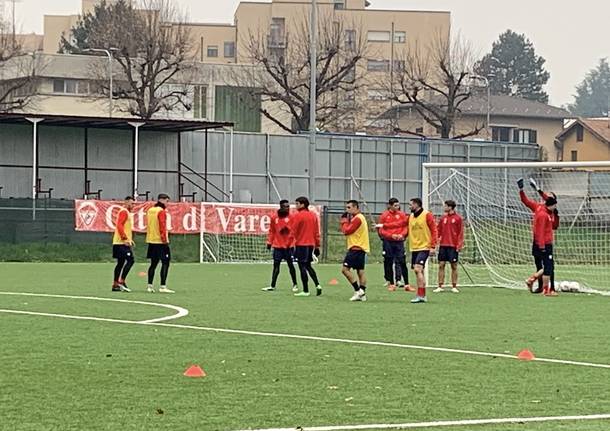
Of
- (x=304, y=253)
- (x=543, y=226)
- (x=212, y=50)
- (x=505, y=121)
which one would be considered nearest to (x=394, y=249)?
(x=304, y=253)

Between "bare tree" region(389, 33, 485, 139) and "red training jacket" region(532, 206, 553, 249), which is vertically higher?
"bare tree" region(389, 33, 485, 139)

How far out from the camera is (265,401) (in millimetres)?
9906

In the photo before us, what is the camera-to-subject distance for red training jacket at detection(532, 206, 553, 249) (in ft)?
79.5

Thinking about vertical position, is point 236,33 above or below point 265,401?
above

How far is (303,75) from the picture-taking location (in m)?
69.7

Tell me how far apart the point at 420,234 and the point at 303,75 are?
48364 mm

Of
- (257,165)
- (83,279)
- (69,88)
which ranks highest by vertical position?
(69,88)

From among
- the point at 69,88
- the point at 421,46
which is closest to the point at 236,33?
the point at 421,46

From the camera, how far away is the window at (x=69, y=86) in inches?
3219

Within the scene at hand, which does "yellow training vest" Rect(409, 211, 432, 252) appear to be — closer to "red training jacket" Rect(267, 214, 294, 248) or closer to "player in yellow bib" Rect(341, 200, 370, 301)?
"player in yellow bib" Rect(341, 200, 370, 301)

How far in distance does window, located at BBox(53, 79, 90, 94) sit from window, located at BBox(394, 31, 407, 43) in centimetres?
3695

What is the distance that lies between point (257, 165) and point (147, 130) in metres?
6.47

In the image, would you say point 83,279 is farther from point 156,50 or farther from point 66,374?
point 156,50

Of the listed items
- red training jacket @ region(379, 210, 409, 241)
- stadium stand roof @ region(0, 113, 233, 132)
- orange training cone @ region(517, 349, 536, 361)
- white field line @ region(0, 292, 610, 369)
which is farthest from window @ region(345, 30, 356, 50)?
orange training cone @ region(517, 349, 536, 361)
